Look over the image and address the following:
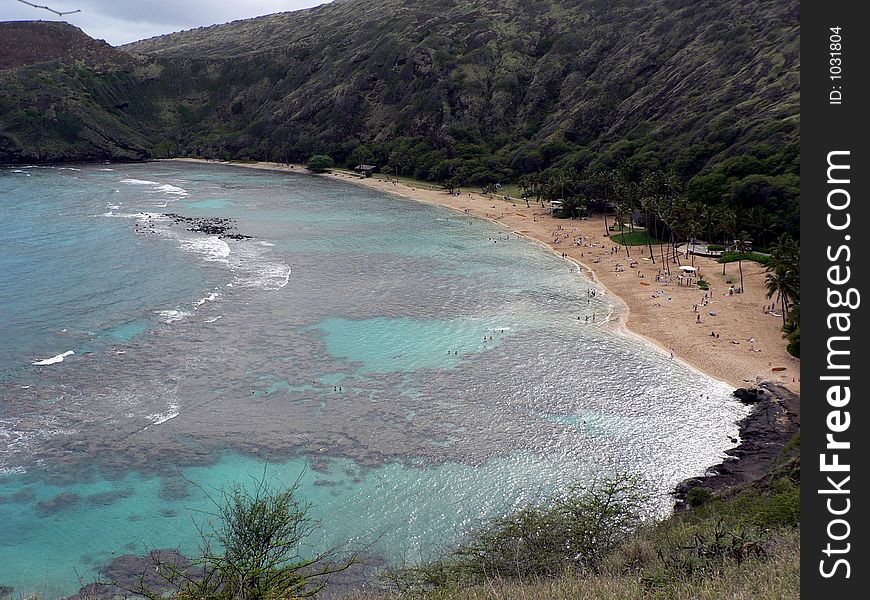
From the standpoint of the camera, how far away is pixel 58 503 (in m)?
36.2

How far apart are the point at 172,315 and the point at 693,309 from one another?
53912 millimetres

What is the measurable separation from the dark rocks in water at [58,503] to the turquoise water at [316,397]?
12cm

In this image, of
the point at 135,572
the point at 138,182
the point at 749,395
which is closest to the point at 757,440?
the point at 749,395

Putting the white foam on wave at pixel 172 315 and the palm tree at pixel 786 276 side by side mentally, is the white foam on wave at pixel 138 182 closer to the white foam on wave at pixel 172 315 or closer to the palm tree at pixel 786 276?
the white foam on wave at pixel 172 315

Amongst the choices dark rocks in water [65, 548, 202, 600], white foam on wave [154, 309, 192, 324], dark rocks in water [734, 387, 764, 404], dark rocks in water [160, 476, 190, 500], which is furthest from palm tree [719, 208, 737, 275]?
dark rocks in water [65, 548, 202, 600]

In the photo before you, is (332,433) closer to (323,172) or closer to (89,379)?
(89,379)

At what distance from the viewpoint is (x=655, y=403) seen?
48.7m

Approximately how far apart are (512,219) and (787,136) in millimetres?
46316

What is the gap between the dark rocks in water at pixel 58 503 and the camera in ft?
117

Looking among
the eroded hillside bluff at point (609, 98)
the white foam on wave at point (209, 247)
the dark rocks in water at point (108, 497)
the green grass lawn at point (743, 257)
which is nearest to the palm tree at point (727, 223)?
the green grass lawn at point (743, 257)

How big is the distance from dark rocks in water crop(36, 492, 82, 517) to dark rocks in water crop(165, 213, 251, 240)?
70.3 m

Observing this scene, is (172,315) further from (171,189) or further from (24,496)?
(171,189)

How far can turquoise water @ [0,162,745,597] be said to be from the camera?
36.4 metres

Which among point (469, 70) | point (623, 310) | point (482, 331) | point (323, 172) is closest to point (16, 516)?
point (482, 331)
